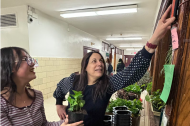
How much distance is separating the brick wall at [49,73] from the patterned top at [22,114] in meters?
2.03

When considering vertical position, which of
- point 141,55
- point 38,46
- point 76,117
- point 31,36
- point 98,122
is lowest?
point 98,122

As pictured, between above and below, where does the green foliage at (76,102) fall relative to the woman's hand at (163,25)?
below

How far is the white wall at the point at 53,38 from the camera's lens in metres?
2.78

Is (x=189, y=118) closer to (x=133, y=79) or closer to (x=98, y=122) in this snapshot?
(x=133, y=79)

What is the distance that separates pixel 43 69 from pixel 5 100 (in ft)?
8.61

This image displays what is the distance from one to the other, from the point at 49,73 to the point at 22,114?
2.76 m

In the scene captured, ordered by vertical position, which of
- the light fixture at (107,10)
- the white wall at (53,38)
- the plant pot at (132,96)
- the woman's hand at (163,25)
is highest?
the light fixture at (107,10)

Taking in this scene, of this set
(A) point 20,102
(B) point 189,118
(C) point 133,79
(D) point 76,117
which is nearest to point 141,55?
(C) point 133,79

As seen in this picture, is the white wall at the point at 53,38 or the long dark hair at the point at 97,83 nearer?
the long dark hair at the point at 97,83

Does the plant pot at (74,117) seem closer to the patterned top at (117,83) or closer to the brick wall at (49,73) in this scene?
the patterned top at (117,83)

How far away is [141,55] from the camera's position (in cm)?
76

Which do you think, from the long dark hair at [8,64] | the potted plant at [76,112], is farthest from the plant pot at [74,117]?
the long dark hair at [8,64]

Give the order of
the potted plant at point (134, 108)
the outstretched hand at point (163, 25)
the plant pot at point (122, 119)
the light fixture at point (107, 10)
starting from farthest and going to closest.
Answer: the light fixture at point (107, 10) → the potted plant at point (134, 108) → the plant pot at point (122, 119) → the outstretched hand at point (163, 25)

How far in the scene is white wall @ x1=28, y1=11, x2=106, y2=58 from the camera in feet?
9.13
